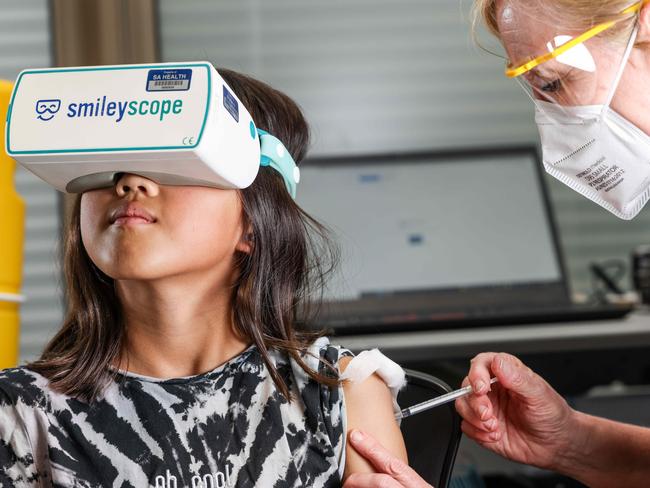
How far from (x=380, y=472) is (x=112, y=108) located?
0.58 meters

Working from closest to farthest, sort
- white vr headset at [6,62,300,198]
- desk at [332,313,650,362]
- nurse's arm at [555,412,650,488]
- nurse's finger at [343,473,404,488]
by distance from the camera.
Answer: white vr headset at [6,62,300,198]
nurse's finger at [343,473,404,488]
nurse's arm at [555,412,650,488]
desk at [332,313,650,362]

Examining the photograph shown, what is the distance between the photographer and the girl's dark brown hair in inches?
47.5

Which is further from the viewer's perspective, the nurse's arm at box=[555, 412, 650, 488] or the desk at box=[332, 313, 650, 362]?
the desk at box=[332, 313, 650, 362]

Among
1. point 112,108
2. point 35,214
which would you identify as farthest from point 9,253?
point 35,214

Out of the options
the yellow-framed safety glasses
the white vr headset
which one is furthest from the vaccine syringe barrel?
the yellow-framed safety glasses

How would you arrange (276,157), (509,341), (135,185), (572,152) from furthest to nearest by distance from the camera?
(509,341) < (572,152) < (276,157) < (135,185)

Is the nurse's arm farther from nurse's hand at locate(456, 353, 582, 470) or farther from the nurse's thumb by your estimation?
the nurse's thumb

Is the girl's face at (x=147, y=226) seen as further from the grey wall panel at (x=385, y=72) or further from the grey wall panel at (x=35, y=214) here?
the grey wall panel at (x=35, y=214)

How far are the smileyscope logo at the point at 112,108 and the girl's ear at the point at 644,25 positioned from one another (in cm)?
67

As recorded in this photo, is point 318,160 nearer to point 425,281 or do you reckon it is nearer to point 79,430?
point 425,281

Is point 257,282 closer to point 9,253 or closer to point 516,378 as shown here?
point 516,378

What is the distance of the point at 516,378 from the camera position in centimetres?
127

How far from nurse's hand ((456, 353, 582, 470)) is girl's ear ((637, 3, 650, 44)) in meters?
0.50

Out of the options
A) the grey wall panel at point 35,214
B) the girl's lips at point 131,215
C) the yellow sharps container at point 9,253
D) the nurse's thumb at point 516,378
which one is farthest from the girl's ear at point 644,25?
the grey wall panel at point 35,214
